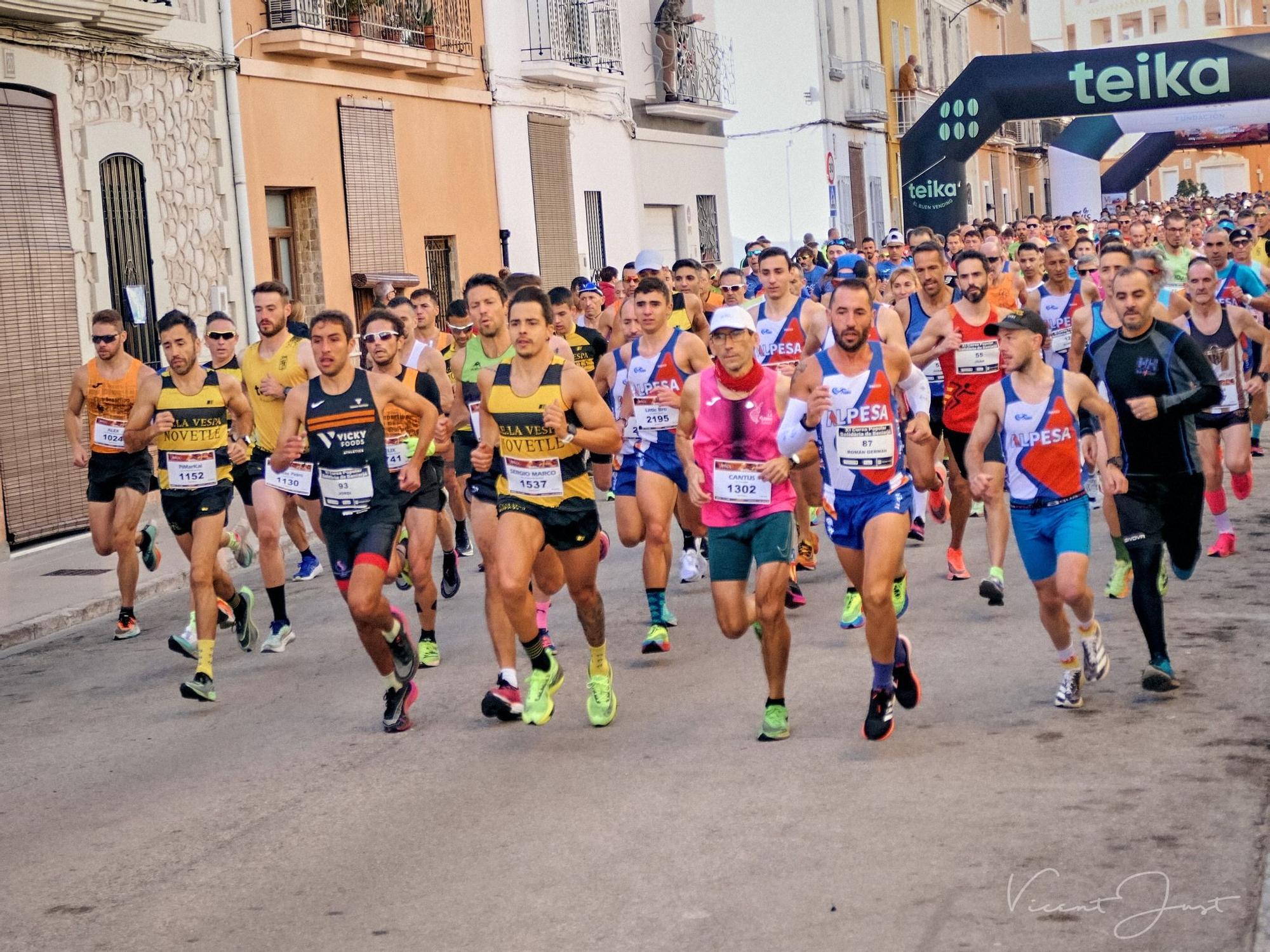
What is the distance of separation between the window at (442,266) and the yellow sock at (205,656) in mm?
14705

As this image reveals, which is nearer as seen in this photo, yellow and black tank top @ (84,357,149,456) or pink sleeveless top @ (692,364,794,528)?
pink sleeveless top @ (692,364,794,528)

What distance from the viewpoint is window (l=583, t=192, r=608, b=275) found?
92.5 ft

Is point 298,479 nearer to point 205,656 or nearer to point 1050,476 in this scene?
point 205,656

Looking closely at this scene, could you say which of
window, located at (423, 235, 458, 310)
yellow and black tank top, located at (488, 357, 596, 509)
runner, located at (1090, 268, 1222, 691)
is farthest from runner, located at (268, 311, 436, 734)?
window, located at (423, 235, 458, 310)

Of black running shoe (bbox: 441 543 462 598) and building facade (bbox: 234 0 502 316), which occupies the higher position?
building facade (bbox: 234 0 502 316)

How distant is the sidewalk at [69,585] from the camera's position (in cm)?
1216

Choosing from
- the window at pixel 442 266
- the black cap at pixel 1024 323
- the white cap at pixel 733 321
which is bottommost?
the black cap at pixel 1024 323

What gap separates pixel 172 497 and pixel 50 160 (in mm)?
7734

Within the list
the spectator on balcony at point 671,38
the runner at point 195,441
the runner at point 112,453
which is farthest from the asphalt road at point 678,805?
the spectator on balcony at point 671,38

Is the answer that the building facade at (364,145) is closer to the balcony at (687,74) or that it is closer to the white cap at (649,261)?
the white cap at (649,261)

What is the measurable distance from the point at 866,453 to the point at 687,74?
81.9 ft

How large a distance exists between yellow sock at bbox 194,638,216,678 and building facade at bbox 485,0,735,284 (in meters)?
16.3

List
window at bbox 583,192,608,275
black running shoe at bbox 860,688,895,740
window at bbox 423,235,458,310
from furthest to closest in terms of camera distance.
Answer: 1. window at bbox 583,192,608,275
2. window at bbox 423,235,458,310
3. black running shoe at bbox 860,688,895,740

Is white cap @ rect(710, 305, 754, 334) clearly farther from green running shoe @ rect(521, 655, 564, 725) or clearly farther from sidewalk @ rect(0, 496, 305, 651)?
sidewalk @ rect(0, 496, 305, 651)
